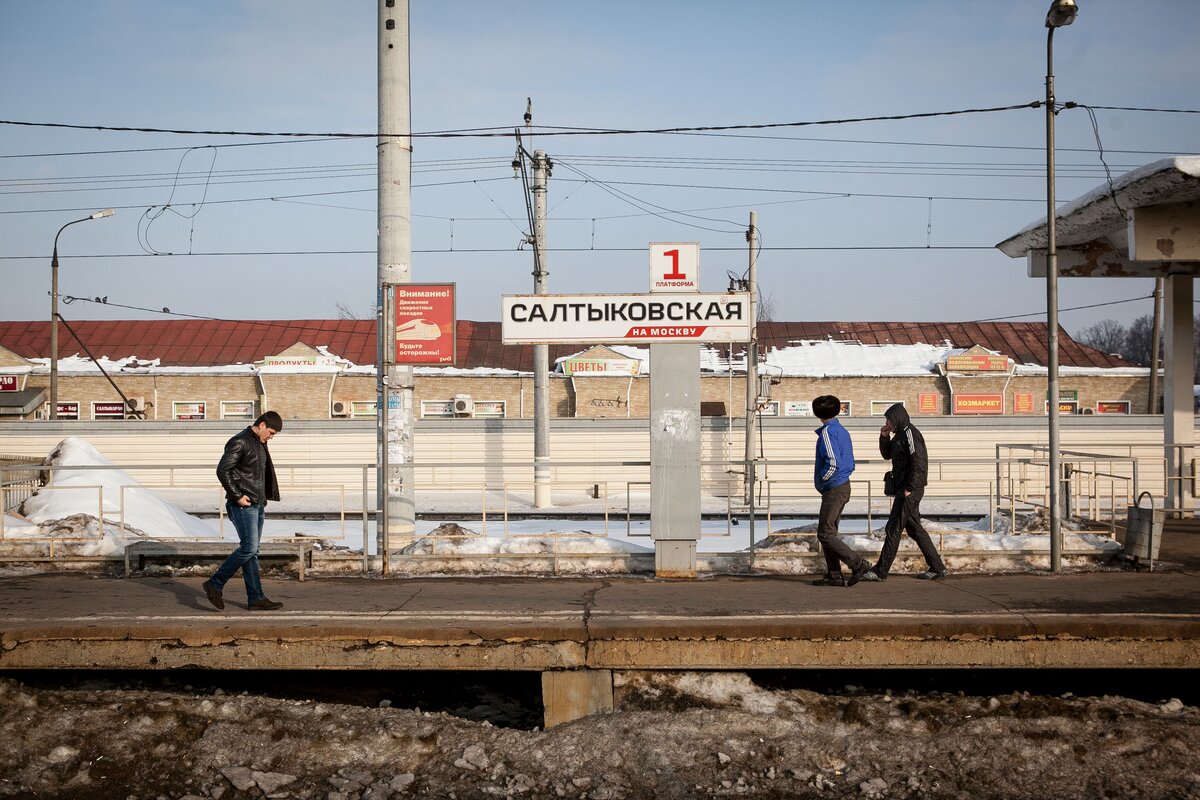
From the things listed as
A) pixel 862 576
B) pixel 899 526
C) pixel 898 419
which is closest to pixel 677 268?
pixel 898 419

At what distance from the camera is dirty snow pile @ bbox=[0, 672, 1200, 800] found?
5.73 meters

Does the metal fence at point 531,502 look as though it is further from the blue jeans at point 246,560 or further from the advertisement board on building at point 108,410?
the advertisement board on building at point 108,410

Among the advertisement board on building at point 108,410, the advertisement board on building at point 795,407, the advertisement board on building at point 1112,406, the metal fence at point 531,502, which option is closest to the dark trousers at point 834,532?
the metal fence at point 531,502

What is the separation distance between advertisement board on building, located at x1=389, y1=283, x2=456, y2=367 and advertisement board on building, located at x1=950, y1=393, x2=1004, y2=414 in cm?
3093

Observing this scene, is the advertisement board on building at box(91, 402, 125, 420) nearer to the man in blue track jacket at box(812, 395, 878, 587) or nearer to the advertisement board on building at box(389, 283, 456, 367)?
the advertisement board on building at box(389, 283, 456, 367)

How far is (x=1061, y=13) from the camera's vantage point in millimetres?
8703

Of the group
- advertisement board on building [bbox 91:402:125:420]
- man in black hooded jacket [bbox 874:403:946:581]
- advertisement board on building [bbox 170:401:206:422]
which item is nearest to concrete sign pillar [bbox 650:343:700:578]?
man in black hooded jacket [bbox 874:403:946:581]

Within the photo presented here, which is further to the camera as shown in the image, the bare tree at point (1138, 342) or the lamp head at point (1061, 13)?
the bare tree at point (1138, 342)

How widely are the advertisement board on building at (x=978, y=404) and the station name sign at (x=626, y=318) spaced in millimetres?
29987

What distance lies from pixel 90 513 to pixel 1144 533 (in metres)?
14.0

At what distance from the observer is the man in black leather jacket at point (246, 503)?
7766 mm

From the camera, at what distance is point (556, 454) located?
28531mm

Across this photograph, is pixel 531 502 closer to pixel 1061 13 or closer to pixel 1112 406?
pixel 1061 13

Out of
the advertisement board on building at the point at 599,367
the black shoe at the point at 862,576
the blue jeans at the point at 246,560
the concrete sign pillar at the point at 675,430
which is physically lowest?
the black shoe at the point at 862,576
